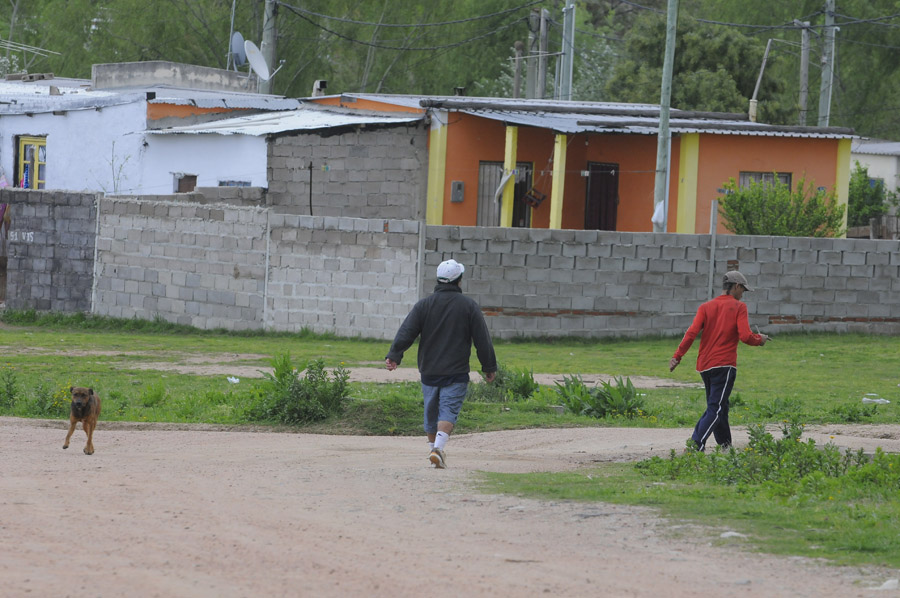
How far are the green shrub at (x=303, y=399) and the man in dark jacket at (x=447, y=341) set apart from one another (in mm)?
2983

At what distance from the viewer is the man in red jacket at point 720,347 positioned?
33.8 feet

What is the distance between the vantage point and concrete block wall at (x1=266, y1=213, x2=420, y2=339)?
1977 cm

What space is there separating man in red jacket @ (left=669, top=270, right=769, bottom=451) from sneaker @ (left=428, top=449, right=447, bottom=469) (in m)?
2.19

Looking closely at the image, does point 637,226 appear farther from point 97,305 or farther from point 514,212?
point 97,305

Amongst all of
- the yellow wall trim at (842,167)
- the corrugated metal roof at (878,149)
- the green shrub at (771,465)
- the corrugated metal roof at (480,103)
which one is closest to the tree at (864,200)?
the corrugated metal roof at (878,149)

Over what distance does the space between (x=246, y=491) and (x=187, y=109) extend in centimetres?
2369

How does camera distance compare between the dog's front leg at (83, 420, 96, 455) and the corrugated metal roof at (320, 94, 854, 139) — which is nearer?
the dog's front leg at (83, 420, 96, 455)

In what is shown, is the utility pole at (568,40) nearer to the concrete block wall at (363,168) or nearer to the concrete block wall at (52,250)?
the concrete block wall at (363,168)

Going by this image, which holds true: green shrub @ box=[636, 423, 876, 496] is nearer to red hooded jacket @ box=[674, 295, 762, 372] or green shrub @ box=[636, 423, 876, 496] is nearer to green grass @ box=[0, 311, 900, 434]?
red hooded jacket @ box=[674, 295, 762, 372]

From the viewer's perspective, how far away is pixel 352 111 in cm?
3002

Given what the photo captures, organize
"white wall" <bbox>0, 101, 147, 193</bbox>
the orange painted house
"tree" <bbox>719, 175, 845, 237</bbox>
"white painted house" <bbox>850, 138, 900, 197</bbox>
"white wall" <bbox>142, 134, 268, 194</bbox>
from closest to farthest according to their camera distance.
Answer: "tree" <bbox>719, 175, 845, 237</bbox> < the orange painted house < "white wall" <bbox>142, 134, 268, 194</bbox> < "white wall" <bbox>0, 101, 147, 193</bbox> < "white painted house" <bbox>850, 138, 900, 197</bbox>

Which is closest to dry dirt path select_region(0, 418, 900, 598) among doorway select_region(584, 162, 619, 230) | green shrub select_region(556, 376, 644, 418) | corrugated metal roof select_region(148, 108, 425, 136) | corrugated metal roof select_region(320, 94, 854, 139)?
green shrub select_region(556, 376, 644, 418)

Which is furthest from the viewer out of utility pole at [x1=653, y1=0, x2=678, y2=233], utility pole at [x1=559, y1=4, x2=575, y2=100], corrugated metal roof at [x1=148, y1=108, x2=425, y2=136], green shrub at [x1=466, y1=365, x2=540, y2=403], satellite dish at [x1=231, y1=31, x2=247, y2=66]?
utility pole at [x1=559, y1=4, x2=575, y2=100]

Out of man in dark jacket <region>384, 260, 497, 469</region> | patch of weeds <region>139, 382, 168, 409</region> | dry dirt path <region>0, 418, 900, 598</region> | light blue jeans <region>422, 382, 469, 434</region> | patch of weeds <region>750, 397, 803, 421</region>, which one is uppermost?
man in dark jacket <region>384, 260, 497, 469</region>
